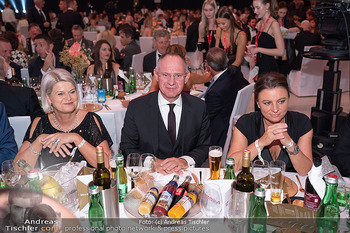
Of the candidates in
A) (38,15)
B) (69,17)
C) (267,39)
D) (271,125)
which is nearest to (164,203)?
(271,125)

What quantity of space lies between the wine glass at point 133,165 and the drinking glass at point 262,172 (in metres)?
0.57

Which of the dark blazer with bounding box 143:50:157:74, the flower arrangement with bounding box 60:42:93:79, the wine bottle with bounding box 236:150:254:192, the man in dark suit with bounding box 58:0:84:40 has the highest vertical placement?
the man in dark suit with bounding box 58:0:84:40

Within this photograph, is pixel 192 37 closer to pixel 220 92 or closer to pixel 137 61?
pixel 137 61

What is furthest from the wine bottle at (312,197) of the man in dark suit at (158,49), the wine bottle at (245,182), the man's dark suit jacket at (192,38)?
the man's dark suit jacket at (192,38)

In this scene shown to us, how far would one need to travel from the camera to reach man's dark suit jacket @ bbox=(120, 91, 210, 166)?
245 cm

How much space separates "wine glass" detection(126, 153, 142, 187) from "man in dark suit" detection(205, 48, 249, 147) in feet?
5.84

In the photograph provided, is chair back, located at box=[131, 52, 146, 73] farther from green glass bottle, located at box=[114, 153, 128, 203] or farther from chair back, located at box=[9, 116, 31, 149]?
green glass bottle, located at box=[114, 153, 128, 203]

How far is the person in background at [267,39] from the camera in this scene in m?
4.37

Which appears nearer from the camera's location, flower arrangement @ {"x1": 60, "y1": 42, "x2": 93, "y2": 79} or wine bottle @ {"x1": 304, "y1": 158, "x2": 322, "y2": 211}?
wine bottle @ {"x1": 304, "y1": 158, "x2": 322, "y2": 211}

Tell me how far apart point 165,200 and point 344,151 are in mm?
1361

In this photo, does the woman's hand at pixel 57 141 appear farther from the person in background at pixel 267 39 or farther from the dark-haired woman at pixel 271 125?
the person in background at pixel 267 39

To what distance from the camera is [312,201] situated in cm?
149

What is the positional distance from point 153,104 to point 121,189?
927mm

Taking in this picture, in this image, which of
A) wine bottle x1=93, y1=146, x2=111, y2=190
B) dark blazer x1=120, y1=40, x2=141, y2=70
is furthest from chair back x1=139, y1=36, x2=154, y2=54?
wine bottle x1=93, y1=146, x2=111, y2=190
